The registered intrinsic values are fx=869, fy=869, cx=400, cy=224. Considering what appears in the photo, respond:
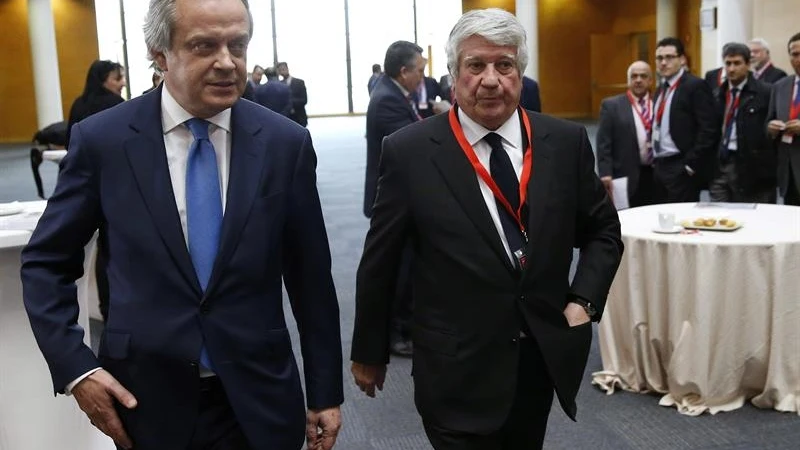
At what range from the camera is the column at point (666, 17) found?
2039 cm

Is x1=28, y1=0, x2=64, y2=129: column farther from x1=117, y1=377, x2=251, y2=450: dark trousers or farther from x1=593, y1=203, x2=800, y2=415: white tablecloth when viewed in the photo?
x1=117, y1=377, x2=251, y2=450: dark trousers

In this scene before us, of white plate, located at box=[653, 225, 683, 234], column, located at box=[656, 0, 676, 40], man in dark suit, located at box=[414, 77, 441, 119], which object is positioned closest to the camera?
white plate, located at box=[653, 225, 683, 234]

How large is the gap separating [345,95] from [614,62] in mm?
8764

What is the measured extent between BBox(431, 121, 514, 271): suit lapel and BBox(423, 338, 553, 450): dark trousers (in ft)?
0.90

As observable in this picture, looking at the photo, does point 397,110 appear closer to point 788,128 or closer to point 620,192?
point 620,192

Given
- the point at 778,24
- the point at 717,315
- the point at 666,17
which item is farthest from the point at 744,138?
the point at 666,17

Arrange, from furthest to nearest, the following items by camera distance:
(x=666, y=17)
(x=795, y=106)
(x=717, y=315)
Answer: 1. (x=666, y=17)
2. (x=795, y=106)
3. (x=717, y=315)

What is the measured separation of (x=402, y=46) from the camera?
16.5ft

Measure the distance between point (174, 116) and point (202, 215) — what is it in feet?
0.70

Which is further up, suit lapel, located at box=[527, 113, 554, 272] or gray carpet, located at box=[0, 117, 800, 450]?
suit lapel, located at box=[527, 113, 554, 272]

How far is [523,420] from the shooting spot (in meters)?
2.20

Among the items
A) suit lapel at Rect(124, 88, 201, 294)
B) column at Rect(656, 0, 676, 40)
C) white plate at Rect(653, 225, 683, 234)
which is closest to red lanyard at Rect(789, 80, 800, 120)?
white plate at Rect(653, 225, 683, 234)

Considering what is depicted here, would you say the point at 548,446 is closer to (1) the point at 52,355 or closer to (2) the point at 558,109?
(1) the point at 52,355

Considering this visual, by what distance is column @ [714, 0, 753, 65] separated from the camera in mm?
12117
